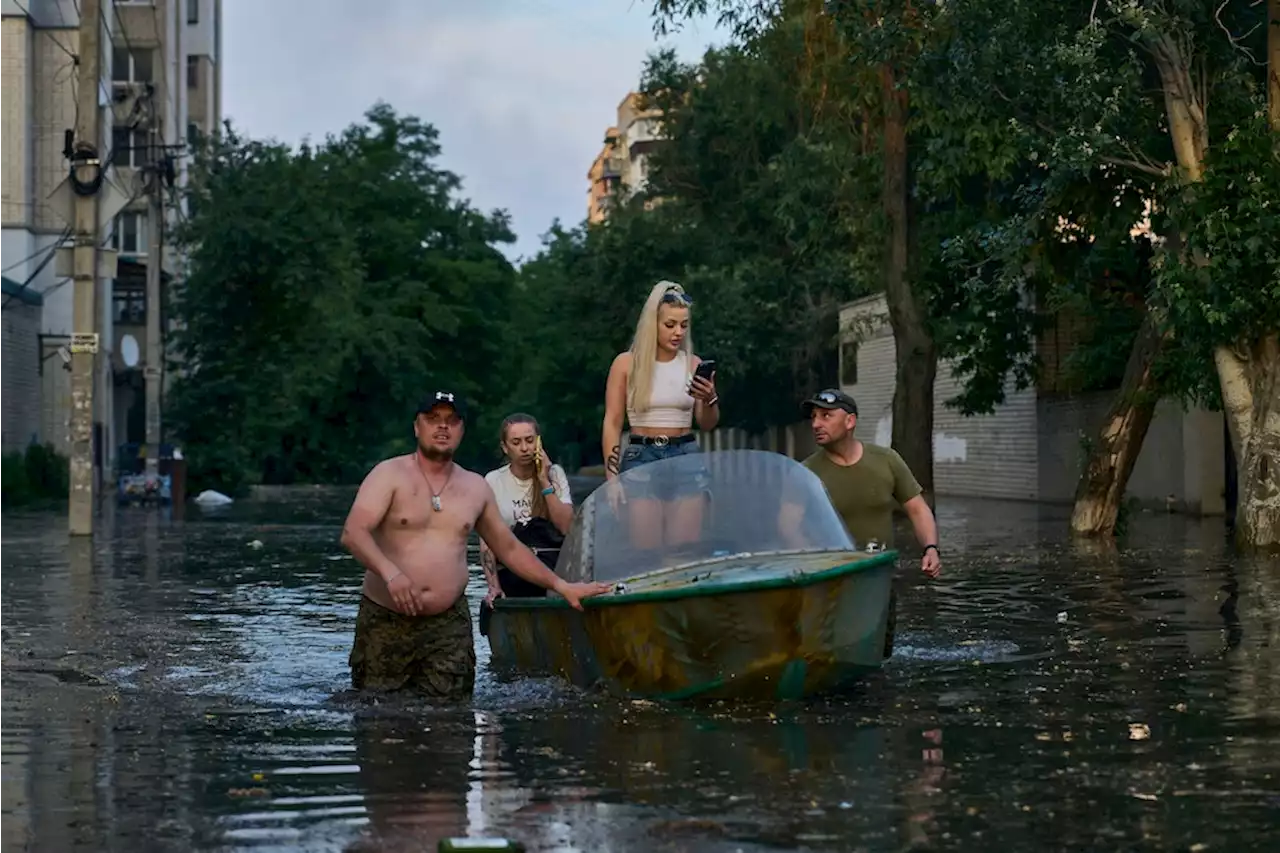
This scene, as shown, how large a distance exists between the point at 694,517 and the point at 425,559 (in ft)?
4.34

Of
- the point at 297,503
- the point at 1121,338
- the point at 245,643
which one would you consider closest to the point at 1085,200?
the point at 1121,338

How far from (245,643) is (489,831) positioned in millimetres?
7889

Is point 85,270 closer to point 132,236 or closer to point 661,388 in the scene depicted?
point 661,388

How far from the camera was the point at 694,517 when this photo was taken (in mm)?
11641

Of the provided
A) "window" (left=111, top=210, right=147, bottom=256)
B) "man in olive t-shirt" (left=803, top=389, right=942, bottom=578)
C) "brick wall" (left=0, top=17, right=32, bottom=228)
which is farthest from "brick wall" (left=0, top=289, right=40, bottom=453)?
"man in olive t-shirt" (left=803, top=389, right=942, bottom=578)

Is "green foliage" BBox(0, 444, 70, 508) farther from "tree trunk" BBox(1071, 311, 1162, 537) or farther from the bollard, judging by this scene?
the bollard

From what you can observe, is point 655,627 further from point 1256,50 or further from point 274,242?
point 274,242

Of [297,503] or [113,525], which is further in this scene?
[297,503]

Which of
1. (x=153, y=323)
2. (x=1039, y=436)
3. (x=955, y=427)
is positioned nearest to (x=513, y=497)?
(x=1039, y=436)

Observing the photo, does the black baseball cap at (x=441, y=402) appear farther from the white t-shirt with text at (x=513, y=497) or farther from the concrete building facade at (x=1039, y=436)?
the concrete building facade at (x=1039, y=436)

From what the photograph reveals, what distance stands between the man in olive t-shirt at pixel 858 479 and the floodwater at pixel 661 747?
2.32 feet

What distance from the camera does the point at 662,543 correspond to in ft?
38.1

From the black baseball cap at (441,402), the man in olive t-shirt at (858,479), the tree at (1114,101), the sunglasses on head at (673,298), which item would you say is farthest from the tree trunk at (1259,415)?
the black baseball cap at (441,402)

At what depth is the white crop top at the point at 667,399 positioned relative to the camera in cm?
1244
